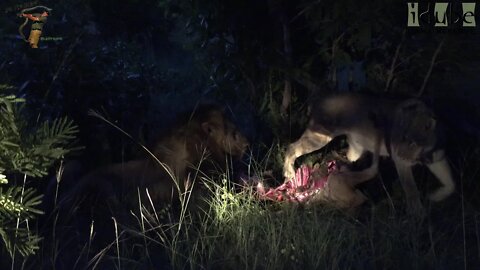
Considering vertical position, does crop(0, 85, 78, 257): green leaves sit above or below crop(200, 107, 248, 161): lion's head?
above

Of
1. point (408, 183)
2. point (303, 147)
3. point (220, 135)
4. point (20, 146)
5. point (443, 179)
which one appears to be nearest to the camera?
point (20, 146)

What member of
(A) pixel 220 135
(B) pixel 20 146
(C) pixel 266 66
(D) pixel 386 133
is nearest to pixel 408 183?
(D) pixel 386 133

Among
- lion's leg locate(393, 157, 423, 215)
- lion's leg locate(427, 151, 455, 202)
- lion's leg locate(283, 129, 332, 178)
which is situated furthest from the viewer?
lion's leg locate(283, 129, 332, 178)

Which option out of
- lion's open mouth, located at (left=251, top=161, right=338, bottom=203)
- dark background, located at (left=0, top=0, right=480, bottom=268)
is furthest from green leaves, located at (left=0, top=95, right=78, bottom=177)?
dark background, located at (left=0, top=0, right=480, bottom=268)

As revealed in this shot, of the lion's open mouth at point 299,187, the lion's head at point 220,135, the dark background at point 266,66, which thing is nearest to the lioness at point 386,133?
the lion's open mouth at point 299,187

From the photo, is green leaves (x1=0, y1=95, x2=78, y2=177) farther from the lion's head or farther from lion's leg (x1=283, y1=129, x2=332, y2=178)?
lion's leg (x1=283, y1=129, x2=332, y2=178)

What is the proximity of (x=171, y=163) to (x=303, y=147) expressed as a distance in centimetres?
111

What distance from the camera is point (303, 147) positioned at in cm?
632

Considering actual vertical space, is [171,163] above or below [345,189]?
above

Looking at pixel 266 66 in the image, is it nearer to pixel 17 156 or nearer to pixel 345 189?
pixel 345 189

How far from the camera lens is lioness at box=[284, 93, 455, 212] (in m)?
5.74

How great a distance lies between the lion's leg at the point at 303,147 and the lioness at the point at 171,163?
16.1 inches

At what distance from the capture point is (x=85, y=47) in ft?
26.2

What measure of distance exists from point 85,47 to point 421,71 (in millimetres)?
3375
